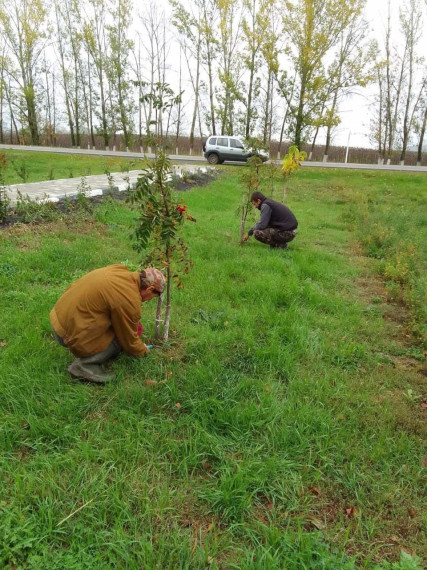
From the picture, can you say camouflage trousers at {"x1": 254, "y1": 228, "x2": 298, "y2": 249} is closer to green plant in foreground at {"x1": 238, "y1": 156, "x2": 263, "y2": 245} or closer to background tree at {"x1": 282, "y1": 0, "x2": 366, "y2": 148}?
green plant in foreground at {"x1": 238, "y1": 156, "x2": 263, "y2": 245}

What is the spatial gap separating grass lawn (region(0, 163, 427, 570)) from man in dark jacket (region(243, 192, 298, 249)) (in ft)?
6.12

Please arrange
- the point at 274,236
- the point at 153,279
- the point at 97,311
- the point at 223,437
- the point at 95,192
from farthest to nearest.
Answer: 1. the point at 95,192
2. the point at 274,236
3. the point at 153,279
4. the point at 97,311
5. the point at 223,437

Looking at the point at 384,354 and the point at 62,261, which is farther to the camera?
the point at 62,261

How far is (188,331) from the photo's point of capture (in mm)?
3744

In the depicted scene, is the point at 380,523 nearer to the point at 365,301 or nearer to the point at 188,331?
the point at 188,331

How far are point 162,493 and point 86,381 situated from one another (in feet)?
3.84

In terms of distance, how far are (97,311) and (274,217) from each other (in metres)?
4.49

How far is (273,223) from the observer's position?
6.63m

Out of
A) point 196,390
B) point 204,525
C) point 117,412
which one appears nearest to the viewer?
point 204,525

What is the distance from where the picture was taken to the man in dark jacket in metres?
6.41

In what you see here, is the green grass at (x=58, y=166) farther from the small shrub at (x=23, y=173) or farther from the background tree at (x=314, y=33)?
the background tree at (x=314, y=33)

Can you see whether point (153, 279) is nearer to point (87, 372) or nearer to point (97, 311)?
point (97, 311)

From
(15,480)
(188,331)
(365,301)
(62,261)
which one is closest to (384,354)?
(365,301)

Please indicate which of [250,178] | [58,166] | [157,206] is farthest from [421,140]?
[157,206]
